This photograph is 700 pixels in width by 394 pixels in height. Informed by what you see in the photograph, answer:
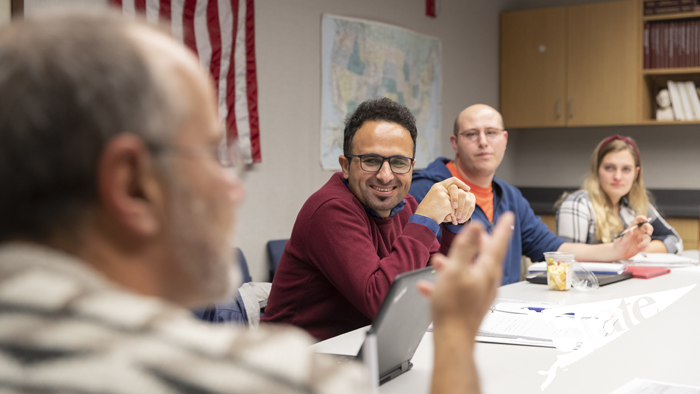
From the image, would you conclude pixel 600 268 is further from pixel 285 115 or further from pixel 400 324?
pixel 285 115

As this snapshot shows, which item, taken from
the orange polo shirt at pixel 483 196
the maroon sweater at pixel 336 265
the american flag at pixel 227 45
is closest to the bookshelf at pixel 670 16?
the orange polo shirt at pixel 483 196

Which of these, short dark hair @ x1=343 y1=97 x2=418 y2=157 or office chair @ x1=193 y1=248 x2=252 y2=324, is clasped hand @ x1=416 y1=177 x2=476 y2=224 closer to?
short dark hair @ x1=343 y1=97 x2=418 y2=157

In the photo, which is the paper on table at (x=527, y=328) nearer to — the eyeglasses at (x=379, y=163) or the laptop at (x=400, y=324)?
the laptop at (x=400, y=324)

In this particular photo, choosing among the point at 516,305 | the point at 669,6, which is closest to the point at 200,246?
the point at 516,305

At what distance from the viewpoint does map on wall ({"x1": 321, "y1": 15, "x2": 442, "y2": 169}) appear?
11.7ft

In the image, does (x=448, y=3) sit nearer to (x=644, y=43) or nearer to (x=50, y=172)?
(x=644, y=43)

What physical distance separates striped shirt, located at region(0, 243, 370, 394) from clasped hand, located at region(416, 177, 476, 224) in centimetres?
122

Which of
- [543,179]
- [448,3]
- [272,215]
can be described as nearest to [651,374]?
[272,215]

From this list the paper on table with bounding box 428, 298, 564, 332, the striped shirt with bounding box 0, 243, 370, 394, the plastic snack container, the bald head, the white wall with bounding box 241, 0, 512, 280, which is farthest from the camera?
the white wall with bounding box 241, 0, 512, 280

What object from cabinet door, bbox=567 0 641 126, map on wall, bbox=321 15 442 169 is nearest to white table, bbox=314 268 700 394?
map on wall, bbox=321 15 442 169

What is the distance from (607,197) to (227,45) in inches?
82.5

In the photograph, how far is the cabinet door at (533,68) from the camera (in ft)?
16.3

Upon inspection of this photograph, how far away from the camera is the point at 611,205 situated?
3125 millimetres

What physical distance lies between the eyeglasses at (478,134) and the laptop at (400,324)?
1.64 m
